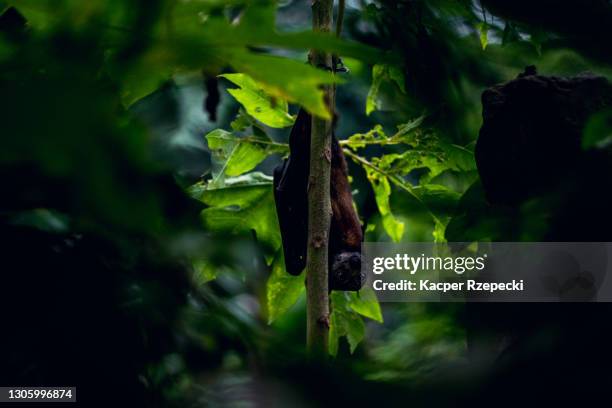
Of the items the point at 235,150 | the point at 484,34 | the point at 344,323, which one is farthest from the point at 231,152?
the point at 484,34

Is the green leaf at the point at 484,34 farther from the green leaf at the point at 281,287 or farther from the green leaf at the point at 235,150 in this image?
the green leaf at the point at 281,287

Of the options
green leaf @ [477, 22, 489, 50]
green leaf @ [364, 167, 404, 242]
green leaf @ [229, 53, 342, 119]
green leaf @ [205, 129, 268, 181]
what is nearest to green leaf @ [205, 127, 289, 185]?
green leaf @ [205, 129, 268, 181]

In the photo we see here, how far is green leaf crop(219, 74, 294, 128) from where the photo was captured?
5.74 ft

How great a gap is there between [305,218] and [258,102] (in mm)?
343

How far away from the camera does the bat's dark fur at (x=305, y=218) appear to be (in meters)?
1.69

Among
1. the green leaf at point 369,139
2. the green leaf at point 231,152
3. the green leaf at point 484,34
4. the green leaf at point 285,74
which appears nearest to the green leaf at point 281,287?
the green leaf at point 231,152

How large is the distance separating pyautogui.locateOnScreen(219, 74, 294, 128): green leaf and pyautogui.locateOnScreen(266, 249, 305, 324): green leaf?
1.26 ft

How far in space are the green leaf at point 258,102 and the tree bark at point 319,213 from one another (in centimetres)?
25

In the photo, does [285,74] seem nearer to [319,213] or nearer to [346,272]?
[319,213]

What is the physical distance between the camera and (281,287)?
75.6 inches

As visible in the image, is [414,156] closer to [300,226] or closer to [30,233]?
[300,226]

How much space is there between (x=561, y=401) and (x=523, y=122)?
0.70 meters

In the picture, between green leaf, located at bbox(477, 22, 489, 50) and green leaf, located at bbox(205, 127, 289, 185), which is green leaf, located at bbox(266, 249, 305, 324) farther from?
green leaf, located at bbox(477, 22, 489, 50)

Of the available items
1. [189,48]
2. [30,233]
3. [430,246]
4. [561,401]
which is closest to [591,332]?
[561,401]
